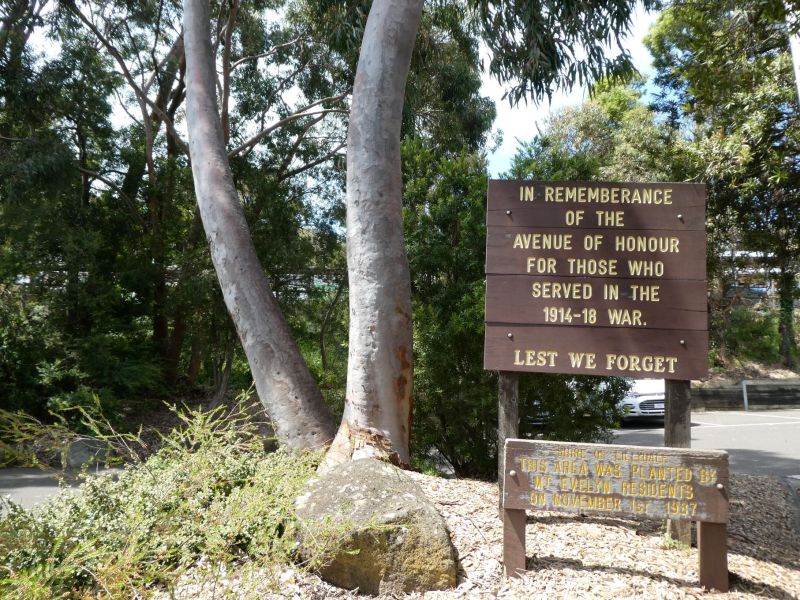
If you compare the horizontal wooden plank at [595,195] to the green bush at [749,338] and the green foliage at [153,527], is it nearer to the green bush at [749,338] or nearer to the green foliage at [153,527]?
the green foliage at [153,527]

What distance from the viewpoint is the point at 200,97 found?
23.6 ft

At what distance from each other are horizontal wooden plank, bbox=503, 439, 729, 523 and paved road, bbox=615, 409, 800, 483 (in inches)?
237

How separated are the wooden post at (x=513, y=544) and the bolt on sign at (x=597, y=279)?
1178mm

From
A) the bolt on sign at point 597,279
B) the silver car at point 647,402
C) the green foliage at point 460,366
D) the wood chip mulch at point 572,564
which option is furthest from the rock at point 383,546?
the silver car at point 647,402

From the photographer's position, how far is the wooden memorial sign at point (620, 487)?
413 centimetres

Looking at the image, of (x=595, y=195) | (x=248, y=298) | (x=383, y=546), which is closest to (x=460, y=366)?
(x=248, y=298)

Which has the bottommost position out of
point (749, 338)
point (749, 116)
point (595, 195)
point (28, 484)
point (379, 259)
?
point (28, 484)

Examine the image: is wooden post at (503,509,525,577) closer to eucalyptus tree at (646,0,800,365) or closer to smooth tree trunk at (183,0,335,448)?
smooth tree trunk at (183,0,335,448)

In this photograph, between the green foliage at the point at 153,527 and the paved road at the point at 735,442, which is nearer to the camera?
the green foliage at the point at 153,527

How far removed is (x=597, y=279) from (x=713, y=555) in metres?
2.04

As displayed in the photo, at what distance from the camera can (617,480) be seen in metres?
4.21

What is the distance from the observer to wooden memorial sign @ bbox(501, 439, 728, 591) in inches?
163

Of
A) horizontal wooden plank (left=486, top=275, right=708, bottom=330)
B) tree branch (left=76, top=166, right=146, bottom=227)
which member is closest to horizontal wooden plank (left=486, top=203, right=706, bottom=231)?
horizontal wooden plank (left=486, top=275, right=708, bottom=330)

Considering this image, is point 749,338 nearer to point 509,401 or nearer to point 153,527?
point 509,401
